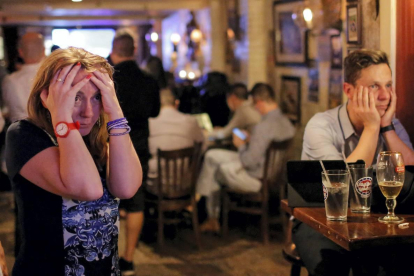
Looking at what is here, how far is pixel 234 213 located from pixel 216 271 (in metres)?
1.42

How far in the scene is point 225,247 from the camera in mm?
4648

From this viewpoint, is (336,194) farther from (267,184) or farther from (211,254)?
A: (267,184)

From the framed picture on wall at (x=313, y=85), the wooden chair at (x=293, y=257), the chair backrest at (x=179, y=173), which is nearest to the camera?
the wooden chair at (x=293, y=257)

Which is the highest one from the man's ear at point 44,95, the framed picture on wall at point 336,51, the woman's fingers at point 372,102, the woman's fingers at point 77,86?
the framed picture on wall at point 336,51

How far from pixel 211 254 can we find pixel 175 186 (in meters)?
0.62

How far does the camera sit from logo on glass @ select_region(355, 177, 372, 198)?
2.06 meters

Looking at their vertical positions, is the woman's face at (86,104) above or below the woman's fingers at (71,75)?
below

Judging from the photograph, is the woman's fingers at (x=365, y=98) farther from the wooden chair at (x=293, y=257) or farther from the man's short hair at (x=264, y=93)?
the man's short hair at (x=264, y=93)

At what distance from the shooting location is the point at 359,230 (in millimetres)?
1871

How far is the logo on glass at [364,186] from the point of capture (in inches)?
81.1

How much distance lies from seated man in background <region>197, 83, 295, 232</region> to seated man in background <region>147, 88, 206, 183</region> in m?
0.34

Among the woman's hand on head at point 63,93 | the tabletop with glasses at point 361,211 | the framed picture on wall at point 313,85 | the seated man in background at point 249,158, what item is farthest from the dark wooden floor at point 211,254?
the woman's hand on head at point 63,93

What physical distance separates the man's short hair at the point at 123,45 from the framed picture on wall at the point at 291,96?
217 centimetres

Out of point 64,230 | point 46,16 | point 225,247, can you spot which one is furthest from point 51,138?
point 46,16
